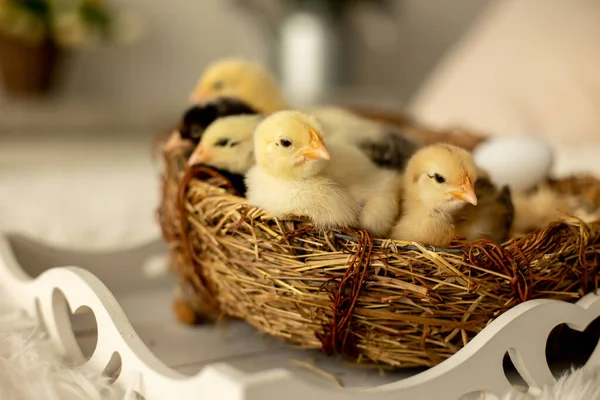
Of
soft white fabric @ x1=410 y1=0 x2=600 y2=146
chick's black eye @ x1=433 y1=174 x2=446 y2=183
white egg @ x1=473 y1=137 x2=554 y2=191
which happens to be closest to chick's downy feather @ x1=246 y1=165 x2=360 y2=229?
chick's black eye @ x1=433 y1=174 x2=446 y2=183

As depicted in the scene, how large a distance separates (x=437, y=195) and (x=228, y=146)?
31 centimetres

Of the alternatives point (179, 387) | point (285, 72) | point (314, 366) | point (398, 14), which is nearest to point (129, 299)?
point (314, 366)

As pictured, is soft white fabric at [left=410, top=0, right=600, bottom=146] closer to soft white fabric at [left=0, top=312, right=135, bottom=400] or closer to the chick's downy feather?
the chick's downy feather

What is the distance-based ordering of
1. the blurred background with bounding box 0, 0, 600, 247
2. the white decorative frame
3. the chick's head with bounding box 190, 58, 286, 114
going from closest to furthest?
the white decorative frame
the chick's head with bounding box 190, 58, 286, 114
the blurred background with bounding box 0, 0, 600, 247

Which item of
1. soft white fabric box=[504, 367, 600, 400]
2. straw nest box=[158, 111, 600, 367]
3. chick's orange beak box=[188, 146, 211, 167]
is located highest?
chick's orange beak box=[188, 146, 211, 167]

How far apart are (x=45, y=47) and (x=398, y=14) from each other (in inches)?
70.3

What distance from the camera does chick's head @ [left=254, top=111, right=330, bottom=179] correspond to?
2.47ft

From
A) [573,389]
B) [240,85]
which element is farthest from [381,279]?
[240,85]

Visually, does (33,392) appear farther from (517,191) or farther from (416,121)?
(416,121)

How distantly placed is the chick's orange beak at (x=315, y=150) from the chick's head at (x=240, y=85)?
0.46 m

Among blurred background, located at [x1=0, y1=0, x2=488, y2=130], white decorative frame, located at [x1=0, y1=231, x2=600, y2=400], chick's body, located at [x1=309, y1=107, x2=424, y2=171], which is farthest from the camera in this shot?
blurred background, located at [x1=0, y1=0, x2=488, y2=130]

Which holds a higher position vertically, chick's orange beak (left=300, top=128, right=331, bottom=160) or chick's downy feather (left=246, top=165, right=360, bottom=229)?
chick's orange beak (left=300, top=128, right=331, bottom=160)

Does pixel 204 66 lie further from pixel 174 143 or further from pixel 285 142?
pixel 285 142

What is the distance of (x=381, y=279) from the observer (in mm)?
699
